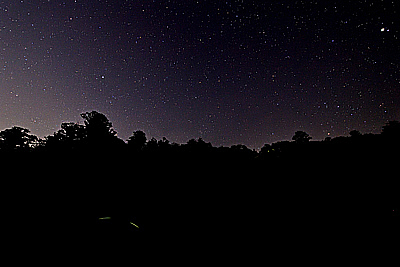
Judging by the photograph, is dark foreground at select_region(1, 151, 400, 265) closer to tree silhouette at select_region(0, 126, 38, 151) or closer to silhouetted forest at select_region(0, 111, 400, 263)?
silhouetted forest at select_region(0, 111, 400, 263)

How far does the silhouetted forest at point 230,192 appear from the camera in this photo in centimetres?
557

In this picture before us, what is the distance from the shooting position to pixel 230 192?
759 cm

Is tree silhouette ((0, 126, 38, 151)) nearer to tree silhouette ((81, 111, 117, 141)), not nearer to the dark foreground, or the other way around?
tree silhouette ((81, 111, 117, 141))

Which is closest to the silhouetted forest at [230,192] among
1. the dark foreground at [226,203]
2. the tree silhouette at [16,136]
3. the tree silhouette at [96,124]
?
the dark foreground at [226,203]

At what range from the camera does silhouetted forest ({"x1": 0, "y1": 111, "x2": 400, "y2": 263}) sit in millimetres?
5574

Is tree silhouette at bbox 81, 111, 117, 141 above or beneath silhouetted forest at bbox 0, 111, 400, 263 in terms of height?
above

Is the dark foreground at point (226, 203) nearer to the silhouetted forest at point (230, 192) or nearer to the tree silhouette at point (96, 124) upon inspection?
the silhouetted forest at point (230, 192)

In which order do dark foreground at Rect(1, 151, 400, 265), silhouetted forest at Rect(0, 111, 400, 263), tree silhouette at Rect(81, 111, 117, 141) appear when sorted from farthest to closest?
tree silhouette at Rect(81, 111, 117, 141) → silhouetted forest at Rect(0, 111, 400, 263) → dark foreground at Rect(1, 151, 400, 265)

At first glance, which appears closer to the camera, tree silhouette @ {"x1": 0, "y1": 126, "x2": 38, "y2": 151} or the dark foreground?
the dark foreground

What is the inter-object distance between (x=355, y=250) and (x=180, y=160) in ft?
21.3

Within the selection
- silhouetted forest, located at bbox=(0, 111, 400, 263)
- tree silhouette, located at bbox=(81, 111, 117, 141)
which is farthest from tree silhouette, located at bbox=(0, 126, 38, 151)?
silhouetted forest, located at bbox=(0, 111, 400, 263)

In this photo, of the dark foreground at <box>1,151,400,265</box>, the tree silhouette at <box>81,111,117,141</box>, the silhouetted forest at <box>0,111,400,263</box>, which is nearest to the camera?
the dark foreground at <box>1,151,400,265</box>

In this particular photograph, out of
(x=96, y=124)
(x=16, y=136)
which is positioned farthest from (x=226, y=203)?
(x=16, y=136)

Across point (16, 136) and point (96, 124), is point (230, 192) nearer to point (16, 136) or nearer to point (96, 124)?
point (96, 124)
